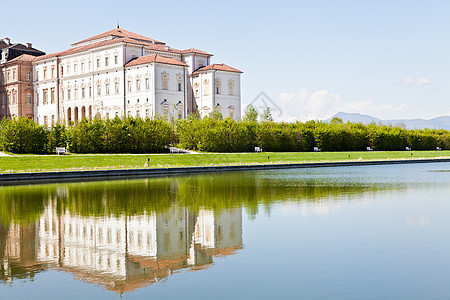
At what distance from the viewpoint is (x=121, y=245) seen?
9578 mm

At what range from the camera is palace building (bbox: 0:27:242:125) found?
228 feet

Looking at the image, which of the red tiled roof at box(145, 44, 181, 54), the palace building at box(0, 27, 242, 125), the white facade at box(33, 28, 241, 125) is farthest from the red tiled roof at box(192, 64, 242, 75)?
the red tiled roof at box(145, 44, 181, 54)

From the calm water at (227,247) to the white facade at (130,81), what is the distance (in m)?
52.5

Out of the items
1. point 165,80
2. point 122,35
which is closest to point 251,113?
point 165,80

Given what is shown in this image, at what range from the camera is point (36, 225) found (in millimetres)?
11812

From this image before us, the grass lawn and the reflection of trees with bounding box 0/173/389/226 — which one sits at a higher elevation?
the grass lawn

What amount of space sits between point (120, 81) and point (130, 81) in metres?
1.69

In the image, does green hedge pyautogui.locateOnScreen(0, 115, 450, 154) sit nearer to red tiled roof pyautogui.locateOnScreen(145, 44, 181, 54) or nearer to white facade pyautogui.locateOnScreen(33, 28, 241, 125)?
white facade pyautogui.locateOnScreen(33, 28, 241, 125)

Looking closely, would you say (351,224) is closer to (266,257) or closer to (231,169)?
(266,257)

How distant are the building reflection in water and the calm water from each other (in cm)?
2

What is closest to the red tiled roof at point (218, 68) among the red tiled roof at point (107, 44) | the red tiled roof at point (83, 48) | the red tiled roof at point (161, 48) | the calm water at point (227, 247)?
the red tiled roof at point (161, 48)

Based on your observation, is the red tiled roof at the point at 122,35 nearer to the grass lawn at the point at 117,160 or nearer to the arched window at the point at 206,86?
the arched window at the point at 206,86

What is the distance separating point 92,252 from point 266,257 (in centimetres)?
294

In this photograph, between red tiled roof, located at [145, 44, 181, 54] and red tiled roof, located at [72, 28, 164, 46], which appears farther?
red tiled roof, located at [145, 44, 181, 54]
